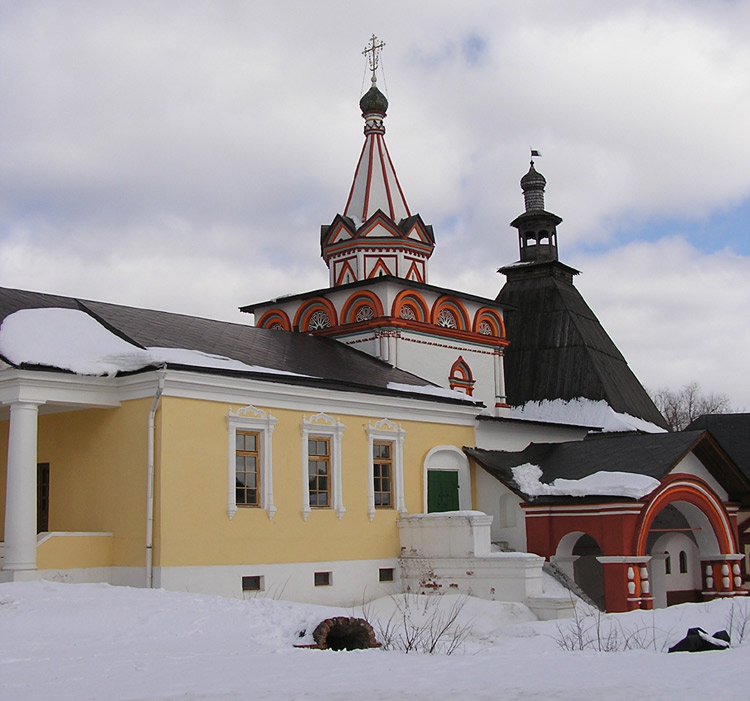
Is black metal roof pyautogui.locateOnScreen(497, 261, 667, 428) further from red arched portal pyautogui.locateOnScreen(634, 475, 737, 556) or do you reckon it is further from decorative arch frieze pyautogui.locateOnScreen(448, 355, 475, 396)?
red arched portal pyautogui.locateOnScreen(634, 475, 737, 556)

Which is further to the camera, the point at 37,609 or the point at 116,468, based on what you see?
the point at 116,468

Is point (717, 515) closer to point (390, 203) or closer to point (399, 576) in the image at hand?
point (399, 576)

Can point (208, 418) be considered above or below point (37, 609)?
above

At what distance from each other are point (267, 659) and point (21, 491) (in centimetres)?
690

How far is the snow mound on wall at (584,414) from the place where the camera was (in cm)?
3033

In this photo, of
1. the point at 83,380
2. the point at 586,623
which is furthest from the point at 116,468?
the point at 586,623

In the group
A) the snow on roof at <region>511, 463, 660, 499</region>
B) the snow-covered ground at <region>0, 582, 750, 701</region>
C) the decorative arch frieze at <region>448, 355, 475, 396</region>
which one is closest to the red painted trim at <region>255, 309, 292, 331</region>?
the decorative arch frieze at <region>448, 355, 475, 396</region>

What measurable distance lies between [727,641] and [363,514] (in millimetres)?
8951

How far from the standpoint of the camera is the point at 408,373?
23.8 meters

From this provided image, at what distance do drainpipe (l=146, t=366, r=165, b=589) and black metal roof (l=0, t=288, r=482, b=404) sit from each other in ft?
2.40

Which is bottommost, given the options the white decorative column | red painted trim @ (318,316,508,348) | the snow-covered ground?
the snow-covered ground

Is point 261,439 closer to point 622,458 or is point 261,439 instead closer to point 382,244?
point 622,458

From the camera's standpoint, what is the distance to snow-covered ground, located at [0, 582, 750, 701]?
26.1 feet

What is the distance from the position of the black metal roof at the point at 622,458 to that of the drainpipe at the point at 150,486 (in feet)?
25.4
